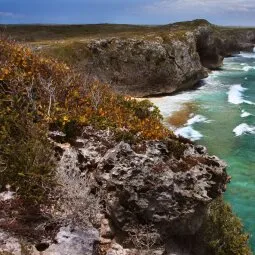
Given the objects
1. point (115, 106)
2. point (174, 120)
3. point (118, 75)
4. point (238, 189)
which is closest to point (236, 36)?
point (118, 75)

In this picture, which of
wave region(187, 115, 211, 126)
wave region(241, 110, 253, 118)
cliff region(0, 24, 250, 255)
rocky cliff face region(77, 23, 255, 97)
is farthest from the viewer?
rocky cliff face region(77, 23, 255, 97)

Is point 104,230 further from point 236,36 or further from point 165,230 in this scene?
point 236,36

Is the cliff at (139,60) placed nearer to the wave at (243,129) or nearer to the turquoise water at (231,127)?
the turquoise water at (231,127)

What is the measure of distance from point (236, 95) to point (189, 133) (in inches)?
928

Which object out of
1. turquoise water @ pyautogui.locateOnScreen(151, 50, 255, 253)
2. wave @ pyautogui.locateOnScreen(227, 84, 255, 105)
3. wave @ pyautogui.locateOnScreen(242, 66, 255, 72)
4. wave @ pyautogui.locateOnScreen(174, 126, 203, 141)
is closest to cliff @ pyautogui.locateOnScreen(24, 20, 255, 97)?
turquoise water @ pyautogui.locateOnScreen(151, 50, 255, 253)

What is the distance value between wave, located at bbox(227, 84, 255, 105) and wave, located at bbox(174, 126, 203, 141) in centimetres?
1679

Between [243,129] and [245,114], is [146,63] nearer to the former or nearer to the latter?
[245,114]

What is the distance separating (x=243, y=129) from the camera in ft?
149

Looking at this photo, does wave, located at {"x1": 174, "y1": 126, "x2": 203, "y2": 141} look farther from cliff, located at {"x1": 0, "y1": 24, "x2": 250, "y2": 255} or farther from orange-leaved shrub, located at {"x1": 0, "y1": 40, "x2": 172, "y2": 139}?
cliff, located at {"x1": 0, "y1": 24, "x2": 250, "y2": 255}

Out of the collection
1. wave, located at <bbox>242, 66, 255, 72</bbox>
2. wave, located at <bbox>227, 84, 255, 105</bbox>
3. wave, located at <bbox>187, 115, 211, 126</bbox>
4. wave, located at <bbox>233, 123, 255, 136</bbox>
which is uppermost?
wave, located at <bbox>242, 66, 255, 72</bbox>

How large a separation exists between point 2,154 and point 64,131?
89.9 inches

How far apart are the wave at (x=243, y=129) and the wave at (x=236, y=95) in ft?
40.1

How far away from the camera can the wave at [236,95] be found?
59.4 m

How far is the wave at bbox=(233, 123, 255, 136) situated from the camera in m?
44.3
